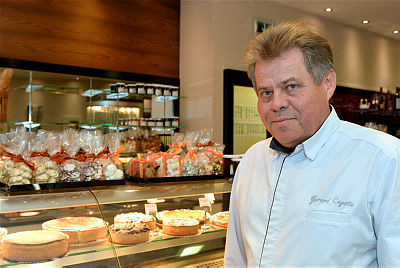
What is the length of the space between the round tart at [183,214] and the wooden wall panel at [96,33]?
3.09 m

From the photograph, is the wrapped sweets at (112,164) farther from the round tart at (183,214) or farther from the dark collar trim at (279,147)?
the dark collar trim at (279,147)

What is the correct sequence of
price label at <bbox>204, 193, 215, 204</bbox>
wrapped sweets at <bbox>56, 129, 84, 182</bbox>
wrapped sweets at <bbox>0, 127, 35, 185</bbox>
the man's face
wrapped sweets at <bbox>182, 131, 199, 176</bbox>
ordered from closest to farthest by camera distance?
the man's face → wrapped sweets at <bbox>0, 127, 35, 185</bbox> → wrapped sweets at <bbox>56, 129, 84, 182</bbox> → price label at <bbox>204, 193, 215, 204</bbox> → wrapped sweets at <bbox>182, 131, 199, 176</bbox>

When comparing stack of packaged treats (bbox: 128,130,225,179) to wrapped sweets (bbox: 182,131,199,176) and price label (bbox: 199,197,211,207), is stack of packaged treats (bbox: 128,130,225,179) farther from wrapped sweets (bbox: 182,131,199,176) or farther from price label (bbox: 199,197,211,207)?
price label (bbox: 199,197,211,207)

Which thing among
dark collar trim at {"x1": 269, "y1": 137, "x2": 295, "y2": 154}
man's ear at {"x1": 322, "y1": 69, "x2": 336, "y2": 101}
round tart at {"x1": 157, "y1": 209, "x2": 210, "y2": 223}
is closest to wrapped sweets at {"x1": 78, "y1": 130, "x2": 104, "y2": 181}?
round tart at {"x1": 157, "y1": 209, "x2": 210, "y2": 223}

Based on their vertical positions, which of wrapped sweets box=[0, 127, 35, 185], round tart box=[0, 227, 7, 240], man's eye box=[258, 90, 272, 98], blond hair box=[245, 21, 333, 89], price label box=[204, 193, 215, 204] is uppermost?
blond hair box=[245, 21, 333, 89]

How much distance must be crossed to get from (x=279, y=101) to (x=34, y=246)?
1.16m

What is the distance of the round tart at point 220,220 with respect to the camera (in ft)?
6.91

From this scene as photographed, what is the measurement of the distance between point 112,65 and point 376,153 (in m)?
4.14

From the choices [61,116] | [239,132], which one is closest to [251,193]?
[61,116]

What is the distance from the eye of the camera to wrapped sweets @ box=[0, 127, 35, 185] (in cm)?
179

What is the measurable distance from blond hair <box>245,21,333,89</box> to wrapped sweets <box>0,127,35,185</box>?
1.27 m

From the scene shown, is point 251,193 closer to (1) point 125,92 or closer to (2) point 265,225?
(2) point 265,225

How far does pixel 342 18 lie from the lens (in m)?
6.06

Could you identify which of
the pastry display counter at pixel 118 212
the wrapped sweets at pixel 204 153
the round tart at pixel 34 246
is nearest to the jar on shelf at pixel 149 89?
the wrapped sweets at pixel 204 153
